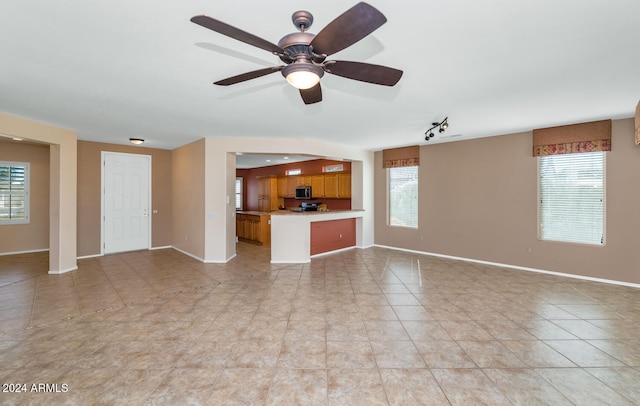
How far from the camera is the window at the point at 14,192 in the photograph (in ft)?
19.4

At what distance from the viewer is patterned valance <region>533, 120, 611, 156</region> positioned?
14.4 feet

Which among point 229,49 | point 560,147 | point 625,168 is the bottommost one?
point 625,168

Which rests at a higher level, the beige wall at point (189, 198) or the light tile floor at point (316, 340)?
the beige wall at point (189, 198)

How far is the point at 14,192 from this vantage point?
601 centimetres

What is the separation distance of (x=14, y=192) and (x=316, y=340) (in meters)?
7.62

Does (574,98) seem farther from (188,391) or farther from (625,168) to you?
(188,391)

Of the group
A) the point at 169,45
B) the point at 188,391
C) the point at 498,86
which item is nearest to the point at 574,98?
the point at 498,86

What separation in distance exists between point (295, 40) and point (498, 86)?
2.55 meters

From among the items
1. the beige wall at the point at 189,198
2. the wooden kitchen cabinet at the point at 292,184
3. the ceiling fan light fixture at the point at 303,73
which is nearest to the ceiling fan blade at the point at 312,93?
the ceiling fan light fixture at the point at 303,73

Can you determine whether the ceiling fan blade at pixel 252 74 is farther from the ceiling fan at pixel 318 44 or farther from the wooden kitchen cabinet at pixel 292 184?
the wooden kitchen cabinet at pixel 292 184

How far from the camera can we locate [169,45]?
86.0 inches

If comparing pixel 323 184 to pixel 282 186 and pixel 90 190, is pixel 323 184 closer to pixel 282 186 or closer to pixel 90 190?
pixel 282 186

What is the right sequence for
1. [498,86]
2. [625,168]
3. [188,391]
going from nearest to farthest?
[188,391], [498,86], [625,168]

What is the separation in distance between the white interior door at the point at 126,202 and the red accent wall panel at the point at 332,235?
420cm
